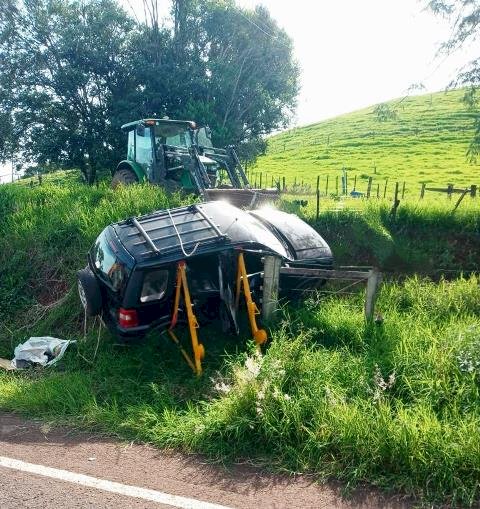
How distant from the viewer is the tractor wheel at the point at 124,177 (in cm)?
1194

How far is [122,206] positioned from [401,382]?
5.79 meters

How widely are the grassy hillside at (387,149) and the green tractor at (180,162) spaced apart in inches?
410

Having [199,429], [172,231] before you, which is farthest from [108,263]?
[199,429]

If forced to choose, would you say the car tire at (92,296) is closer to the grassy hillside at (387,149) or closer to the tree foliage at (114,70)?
the tree foliage at (114,70)

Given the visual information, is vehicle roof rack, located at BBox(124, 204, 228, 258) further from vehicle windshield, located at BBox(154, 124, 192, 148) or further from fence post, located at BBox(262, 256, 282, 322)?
vehicle windshield, located at BBox(154, 124, 192, 148)

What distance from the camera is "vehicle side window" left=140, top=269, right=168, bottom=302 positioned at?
561cm

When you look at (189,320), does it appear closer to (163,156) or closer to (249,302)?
(249,302)

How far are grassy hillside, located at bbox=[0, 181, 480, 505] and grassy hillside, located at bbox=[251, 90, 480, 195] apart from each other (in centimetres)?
1489

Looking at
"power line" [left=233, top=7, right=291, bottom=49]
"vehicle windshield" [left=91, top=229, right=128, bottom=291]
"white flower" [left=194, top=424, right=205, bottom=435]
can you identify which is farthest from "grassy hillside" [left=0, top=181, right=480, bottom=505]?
"power line" [left=233, top=7, right=291, bottom=49]

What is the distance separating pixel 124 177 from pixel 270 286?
7.25 m

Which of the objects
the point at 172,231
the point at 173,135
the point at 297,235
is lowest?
the point at 297,235

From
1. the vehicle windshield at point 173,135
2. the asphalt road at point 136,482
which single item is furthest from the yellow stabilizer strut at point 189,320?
the vehicle windshield at point 173,135

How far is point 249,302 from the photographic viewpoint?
563 cm

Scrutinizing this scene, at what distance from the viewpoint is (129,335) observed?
5.63 m
